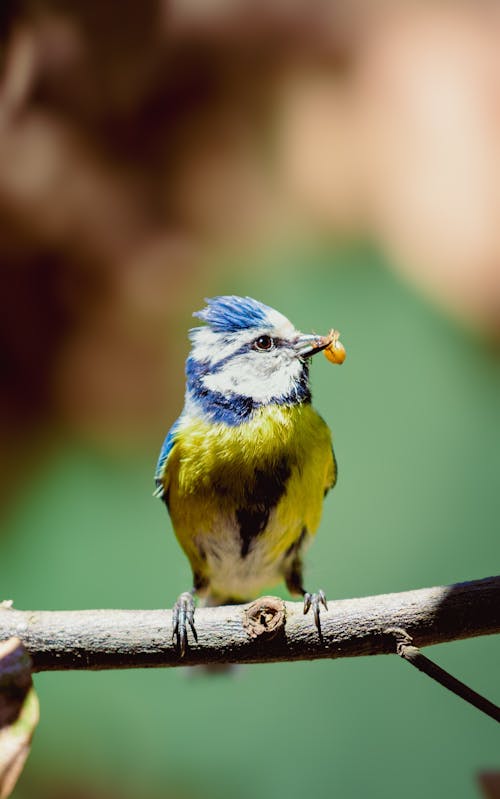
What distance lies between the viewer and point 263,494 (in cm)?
134

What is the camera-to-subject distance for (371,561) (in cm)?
206

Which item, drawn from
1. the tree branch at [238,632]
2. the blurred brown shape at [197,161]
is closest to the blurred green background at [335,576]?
the blurred brown shape at [197,161]

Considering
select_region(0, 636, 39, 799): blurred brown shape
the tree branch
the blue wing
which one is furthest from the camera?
the blue wing

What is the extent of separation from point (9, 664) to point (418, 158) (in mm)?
1623

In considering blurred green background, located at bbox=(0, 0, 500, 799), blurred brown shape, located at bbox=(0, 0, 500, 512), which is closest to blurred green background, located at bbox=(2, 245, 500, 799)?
blurred green background, located at bbox=(0, 0, 500, 799)

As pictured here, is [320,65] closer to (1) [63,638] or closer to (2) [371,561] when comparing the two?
(2) [371,561]

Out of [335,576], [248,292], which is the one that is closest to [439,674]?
[335,576]

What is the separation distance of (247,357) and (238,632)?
1.37ft

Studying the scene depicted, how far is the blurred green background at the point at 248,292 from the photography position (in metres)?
2.02

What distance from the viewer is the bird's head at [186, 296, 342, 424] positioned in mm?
1268

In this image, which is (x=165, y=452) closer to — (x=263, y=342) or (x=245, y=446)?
(x=245, y=446)

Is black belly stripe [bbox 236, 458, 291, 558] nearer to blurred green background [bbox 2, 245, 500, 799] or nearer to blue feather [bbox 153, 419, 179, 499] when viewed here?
blue feather [bbox 153, 419, 179, 499]

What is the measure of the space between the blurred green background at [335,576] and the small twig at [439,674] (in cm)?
88

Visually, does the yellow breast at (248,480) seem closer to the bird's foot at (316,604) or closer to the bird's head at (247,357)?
the bird's head at (247,357)
